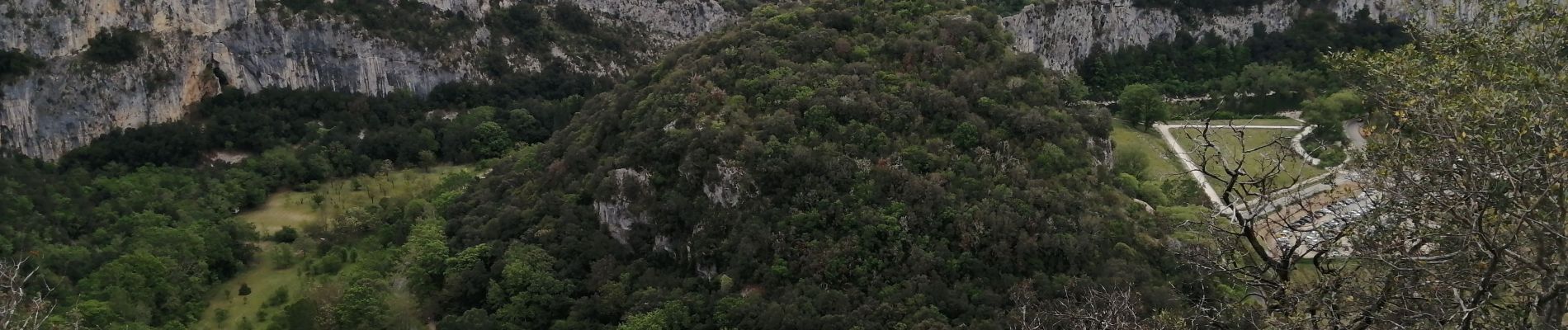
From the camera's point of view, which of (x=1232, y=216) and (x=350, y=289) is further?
(x=350, y=289)

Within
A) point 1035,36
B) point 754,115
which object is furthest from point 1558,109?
point 1035,36

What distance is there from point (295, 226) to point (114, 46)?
17132 millimetres

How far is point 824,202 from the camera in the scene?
3422 centimetres

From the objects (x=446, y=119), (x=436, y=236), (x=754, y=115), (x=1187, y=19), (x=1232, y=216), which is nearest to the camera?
(x=1232, y=216)

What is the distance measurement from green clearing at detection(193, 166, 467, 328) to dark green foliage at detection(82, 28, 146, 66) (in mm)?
11734

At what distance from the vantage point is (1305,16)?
80375mm

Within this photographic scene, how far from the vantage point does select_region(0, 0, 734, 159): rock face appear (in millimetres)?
58188

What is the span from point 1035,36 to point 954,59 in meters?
31.8

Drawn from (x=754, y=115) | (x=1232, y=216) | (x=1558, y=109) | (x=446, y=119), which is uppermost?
(x=1558, y=109)

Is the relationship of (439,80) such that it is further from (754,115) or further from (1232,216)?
(1232,216)

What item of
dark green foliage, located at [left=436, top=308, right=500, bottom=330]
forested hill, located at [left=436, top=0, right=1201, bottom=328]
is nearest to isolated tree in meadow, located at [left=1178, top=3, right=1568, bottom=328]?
forested hill, located at [left=436, top=0, right=1201, bottom=328]

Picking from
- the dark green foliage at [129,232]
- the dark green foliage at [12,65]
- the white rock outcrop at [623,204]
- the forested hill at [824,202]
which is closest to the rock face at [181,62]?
the dark green foliage at [12,65]

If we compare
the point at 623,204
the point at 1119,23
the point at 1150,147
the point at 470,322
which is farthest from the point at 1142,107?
the point at 470,322

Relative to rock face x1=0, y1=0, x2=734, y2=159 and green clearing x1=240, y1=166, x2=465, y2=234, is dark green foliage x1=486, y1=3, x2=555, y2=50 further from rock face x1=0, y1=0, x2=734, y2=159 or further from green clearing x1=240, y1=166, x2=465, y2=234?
green clearing x1=240, y1=166, x2=465, y2=234
